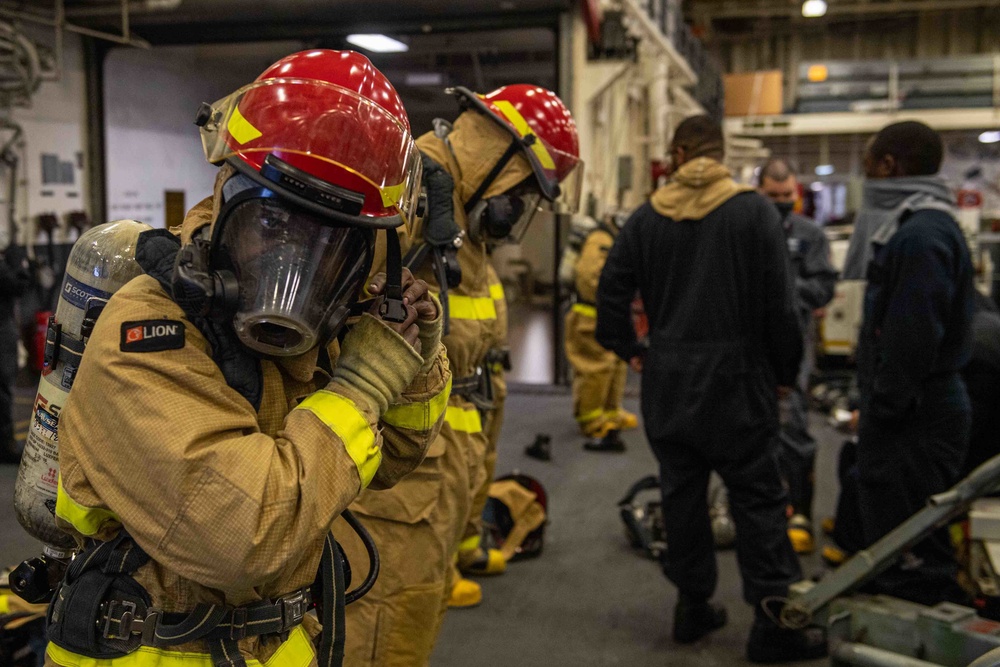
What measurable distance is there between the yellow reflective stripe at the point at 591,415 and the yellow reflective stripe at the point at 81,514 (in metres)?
5.74

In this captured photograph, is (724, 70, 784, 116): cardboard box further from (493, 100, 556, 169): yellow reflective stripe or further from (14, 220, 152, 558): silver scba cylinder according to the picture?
(14, 220, 152, 558): silver scba cylinder

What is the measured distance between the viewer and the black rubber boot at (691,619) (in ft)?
12.3

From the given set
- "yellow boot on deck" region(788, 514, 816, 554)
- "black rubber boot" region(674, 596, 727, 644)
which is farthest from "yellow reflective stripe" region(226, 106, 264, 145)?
"yellow boot on deck" region(788, 514, 816, 554)

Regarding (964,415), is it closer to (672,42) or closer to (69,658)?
(69,658)

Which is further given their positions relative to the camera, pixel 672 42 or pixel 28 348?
pixel 672 42

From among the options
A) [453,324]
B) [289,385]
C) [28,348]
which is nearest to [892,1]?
[28,348]

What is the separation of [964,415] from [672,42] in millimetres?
8168

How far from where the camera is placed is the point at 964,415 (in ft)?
11.9

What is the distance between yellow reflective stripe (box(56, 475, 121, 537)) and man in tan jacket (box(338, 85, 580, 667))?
3.86 ft

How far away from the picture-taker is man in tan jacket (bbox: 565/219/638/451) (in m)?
6.88

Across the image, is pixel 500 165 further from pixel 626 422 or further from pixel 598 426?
pixel 626 422

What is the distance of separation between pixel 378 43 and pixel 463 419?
818 centimetres

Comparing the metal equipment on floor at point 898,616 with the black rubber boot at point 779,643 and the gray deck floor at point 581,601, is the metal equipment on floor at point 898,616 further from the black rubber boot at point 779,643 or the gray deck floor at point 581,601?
the gray deck floor at point 581,601

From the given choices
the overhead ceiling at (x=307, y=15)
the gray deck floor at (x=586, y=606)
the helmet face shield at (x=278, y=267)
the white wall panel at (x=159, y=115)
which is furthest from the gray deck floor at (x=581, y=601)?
the white wall panel at (x=159, y=115)
